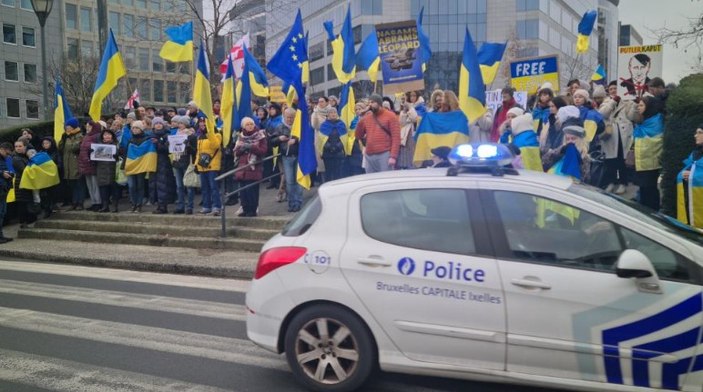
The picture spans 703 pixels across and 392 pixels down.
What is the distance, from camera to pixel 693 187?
7605 mm

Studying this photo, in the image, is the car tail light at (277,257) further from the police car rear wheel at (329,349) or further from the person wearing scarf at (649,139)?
the person wearing scarf at (649,139)

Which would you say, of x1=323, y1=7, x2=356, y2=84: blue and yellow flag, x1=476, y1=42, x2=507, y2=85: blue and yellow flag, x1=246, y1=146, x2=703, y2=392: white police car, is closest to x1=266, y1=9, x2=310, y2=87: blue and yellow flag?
x1=323, y1=7, x2=356, y2=84: blue and yellow flag

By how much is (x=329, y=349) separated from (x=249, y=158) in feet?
24.5

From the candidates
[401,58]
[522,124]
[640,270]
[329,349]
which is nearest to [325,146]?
[401,58]

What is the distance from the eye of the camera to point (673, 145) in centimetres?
872

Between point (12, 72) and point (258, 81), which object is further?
Answer: point (12, 72)

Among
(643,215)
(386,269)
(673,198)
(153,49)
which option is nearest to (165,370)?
(386,269)

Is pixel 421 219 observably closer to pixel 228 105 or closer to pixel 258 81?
pixel 228 105

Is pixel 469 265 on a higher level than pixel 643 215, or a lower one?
lower

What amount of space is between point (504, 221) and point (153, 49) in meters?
79.9

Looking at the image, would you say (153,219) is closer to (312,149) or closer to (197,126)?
(197,126)

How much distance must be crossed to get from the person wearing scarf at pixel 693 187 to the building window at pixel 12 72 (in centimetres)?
6750

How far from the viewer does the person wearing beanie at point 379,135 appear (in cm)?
1016

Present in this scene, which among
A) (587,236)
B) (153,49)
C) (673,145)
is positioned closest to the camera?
(587,236)
